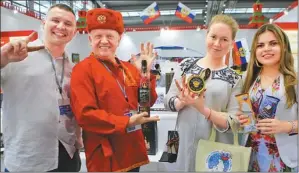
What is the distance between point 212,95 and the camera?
4.64 feet

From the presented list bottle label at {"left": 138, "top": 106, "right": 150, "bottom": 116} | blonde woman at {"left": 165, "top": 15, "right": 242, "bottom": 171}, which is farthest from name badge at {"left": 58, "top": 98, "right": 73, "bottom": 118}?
blonde woman at {"left": 165, "top": 15, "right": 242, "bottom": 171}

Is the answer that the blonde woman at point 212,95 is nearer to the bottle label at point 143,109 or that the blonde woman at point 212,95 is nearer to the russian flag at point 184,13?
the bottle label at point 143,109

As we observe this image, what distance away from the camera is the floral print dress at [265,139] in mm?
1405

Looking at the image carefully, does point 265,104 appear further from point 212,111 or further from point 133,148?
point 133,148

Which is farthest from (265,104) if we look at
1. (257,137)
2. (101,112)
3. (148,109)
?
(101,112)

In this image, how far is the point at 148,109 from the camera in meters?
1.39

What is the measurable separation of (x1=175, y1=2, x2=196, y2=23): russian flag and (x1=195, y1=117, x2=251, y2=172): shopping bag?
0.95 metres

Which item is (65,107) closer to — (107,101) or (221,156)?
(107,101)

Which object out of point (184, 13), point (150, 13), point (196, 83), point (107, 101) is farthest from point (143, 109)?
point (184, 13)

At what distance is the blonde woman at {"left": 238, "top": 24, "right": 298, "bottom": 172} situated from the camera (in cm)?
139

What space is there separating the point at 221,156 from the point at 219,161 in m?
0.03

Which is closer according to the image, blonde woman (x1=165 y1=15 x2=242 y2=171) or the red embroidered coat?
the red embroidered coat

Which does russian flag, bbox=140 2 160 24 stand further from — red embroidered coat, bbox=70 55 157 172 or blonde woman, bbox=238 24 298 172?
blonde woman, bbox=238 24 298 172

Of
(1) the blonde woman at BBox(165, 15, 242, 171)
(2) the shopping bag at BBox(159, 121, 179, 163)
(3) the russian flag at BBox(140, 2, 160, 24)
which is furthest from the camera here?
(3) the russian flag at BBox(140, 2, 160, 24)
